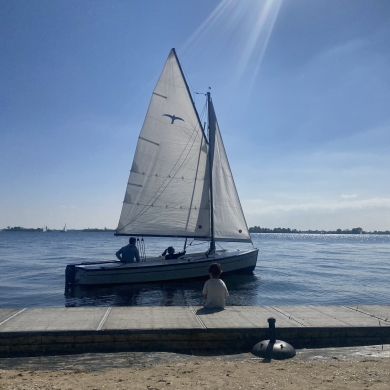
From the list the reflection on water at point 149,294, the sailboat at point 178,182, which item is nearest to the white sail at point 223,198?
the sailboat at point 178,182

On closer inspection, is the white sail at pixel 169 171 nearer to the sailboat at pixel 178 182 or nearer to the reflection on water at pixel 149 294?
the sailboat at pixel 178 182

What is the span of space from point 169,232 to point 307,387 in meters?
18.8

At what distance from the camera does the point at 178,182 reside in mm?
24781

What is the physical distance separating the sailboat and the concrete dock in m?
13.8

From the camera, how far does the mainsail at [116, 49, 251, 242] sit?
78.7 ft

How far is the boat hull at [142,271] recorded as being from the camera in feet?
67.8

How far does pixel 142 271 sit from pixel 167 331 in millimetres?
13608

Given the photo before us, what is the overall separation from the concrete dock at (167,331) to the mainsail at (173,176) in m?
14.6

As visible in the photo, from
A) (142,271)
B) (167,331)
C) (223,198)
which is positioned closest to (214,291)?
(167,331)

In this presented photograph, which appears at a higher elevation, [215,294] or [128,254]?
[128,254]

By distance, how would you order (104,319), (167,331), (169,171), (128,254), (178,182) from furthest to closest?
1. (178,182)
2. (169,171)
3. (128,254)
4. (104,319)
5. (167,331)

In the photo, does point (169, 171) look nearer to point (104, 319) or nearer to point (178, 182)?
point (178, 182)

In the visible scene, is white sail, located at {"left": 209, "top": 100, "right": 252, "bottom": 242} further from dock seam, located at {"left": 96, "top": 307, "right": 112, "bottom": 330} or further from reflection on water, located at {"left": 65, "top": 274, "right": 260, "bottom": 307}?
dock seam, located at {"left": 96, "top": 307, "right": 112, "bottom": 330}

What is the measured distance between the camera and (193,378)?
6055 mm
